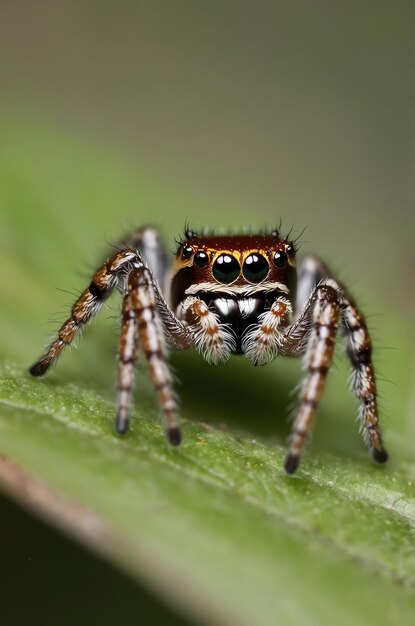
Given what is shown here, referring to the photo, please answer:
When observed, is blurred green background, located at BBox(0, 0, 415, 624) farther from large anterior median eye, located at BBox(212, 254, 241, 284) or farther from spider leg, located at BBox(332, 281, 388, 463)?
large anterior median eye, located at BBox(212, 254, 241, 284)

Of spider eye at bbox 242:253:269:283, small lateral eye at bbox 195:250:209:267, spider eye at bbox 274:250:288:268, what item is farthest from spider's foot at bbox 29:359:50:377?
spider eye at bbox 274:250:288:268

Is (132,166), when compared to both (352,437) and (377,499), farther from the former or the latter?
(377,499)

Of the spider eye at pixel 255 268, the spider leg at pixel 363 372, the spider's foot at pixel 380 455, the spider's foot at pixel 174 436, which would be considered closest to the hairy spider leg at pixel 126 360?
the spider's foot at pixel 174 436

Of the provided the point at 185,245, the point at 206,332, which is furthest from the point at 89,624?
the point at 185,245

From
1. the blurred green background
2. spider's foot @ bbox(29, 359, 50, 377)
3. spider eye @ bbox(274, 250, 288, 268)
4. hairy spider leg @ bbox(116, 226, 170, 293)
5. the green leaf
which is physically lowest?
the green leaf

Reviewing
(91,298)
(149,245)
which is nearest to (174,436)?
(91,298)

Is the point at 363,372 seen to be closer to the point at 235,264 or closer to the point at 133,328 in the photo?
the point at 235,264
